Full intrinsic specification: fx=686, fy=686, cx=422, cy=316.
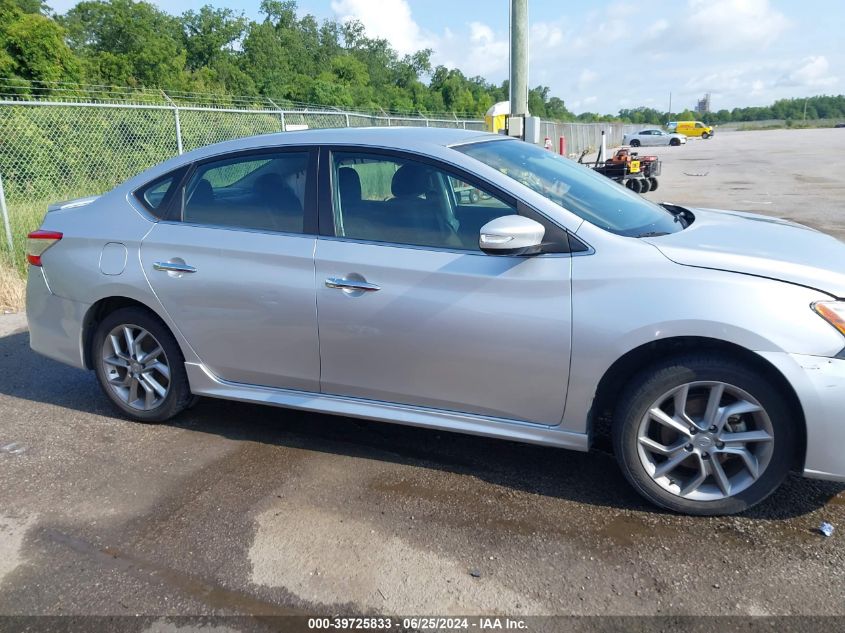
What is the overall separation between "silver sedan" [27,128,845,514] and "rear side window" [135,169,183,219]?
1 cm

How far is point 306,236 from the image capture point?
3.66m

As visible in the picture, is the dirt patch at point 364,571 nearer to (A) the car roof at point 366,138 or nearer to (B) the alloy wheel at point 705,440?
(B) the alloy wheel at point 705,440

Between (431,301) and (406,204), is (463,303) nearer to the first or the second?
(431,301)

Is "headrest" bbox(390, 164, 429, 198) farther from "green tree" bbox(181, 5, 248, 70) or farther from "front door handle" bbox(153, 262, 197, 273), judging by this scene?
"green tree" bbox(181, 5, 248, 70)

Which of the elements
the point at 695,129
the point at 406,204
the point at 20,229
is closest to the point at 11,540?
the point at 406,204

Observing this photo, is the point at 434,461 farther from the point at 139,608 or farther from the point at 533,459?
the point at 139,608

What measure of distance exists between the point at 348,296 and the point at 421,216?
552mm

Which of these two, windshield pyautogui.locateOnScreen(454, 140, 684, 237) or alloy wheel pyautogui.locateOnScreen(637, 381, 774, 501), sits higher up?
windshield pyautogui.locateOnScreen(454, 140, 684, 237)

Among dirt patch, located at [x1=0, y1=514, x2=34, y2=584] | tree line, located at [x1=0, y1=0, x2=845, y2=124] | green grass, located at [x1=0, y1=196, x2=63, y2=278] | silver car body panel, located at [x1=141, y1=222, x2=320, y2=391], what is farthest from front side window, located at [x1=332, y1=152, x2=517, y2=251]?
tree line, located at [x1=0, y1=0, x2=845, y2=124]

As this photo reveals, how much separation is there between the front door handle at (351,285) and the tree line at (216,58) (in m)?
15.6

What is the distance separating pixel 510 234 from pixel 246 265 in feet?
5.03

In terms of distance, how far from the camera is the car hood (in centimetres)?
289

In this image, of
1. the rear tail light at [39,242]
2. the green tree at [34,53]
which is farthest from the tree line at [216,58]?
the rear tail light at [39,242]

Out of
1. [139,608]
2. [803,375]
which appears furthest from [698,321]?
[139,608]
